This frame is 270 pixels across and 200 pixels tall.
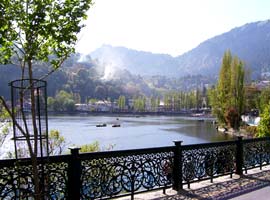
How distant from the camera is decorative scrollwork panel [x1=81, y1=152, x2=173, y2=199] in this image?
4816 millimetres

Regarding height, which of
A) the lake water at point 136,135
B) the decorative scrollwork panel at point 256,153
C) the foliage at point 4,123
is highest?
the foliage at point 4,123

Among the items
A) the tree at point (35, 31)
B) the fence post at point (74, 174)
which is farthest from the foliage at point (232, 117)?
the tree at point (35, 31)

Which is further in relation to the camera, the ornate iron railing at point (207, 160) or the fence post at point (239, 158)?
the fence post at point (239, 158)

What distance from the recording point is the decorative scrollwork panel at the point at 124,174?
4.82 metres

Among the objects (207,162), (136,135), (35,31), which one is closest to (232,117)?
(136,135)

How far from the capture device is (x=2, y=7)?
3.33 metres

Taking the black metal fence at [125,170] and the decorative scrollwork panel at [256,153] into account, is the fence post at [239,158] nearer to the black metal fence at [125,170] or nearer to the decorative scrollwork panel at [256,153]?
the black metal fence at [125,170]

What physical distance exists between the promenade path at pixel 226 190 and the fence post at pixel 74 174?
97 cm

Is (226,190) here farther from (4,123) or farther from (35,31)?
(4,123)

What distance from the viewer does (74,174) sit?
4.61 m

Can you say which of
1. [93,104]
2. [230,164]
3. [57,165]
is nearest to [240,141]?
[230,164]

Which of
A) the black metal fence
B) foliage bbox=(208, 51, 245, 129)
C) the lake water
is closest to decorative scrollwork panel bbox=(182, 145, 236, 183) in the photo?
the black metal fence

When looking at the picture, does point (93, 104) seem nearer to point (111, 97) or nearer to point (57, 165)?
point (111, 97)

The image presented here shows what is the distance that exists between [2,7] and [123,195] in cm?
307
